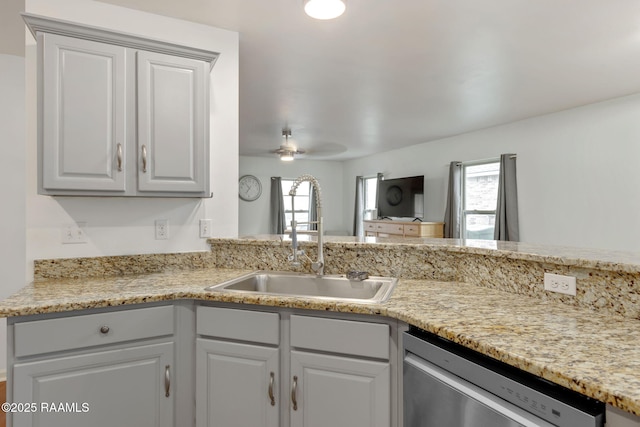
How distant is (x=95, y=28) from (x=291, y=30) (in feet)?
3.75

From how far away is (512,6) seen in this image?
6.85 ft

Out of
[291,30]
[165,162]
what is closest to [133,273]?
[165,162]

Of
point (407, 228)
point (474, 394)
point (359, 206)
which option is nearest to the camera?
point (474, 394)

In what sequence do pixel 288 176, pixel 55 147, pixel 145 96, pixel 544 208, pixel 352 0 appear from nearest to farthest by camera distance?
1. pixel 55 147
2. pixel 145 96
3. pixel 352 0
4. pixel 544 208
5. pixel 288 176

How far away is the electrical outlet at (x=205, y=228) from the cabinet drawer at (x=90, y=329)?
2.49 feet

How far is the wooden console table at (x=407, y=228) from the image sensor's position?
588 centimetres

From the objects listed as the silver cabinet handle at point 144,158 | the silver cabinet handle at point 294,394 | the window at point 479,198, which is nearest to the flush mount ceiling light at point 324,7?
the silver cabinet handle at point 144,158

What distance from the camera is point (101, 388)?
1.49 m

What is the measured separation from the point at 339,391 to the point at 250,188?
22.2 ft

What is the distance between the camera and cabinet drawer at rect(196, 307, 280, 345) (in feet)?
5.02

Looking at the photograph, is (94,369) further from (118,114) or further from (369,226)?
(369,226)

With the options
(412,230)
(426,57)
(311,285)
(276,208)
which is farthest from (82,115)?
(276,208)

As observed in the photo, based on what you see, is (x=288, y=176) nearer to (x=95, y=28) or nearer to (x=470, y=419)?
(x=95, y=28)


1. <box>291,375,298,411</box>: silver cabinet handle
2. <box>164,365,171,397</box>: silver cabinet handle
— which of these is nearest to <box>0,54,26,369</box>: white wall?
<box>164,365,171,397</box>: silver cabinet handle
